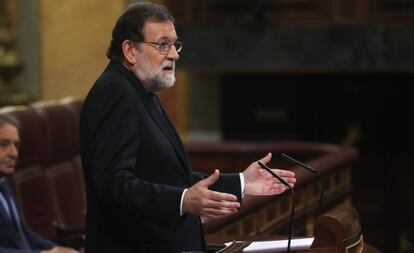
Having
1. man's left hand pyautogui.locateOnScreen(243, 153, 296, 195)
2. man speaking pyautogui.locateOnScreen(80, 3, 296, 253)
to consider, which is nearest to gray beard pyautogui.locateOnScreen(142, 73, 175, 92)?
man speaking pyautogui.locateOnScreen(80, 3, 296, 253)

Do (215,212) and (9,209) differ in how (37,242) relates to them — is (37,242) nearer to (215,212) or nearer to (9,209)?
(9,209)

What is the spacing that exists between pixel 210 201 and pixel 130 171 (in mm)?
232

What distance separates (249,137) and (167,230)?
578cm

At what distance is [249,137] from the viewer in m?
8.61

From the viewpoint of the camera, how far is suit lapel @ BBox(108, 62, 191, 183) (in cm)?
295

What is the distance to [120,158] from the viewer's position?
276 centimetres

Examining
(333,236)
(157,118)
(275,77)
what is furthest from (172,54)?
(275,77)

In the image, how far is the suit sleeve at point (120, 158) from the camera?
107 inches

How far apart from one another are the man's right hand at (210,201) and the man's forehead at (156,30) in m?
0.46

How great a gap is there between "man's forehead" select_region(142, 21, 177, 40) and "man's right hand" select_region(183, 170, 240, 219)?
459mm

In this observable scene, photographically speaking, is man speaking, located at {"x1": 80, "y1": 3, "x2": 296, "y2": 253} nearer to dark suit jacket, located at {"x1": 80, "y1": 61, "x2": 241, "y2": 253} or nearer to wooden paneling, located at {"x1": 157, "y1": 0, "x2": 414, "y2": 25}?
dark suit jacket, located at {"x1": 80, "y1": 61, "x2": 241, "y2": 253}

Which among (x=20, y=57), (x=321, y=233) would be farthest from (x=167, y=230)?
(x=20, y=57)

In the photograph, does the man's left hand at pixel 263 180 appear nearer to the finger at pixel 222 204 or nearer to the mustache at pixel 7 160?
the finger at pixel 222 204

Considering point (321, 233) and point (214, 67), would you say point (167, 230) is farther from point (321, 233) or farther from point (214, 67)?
point (214, 67)
